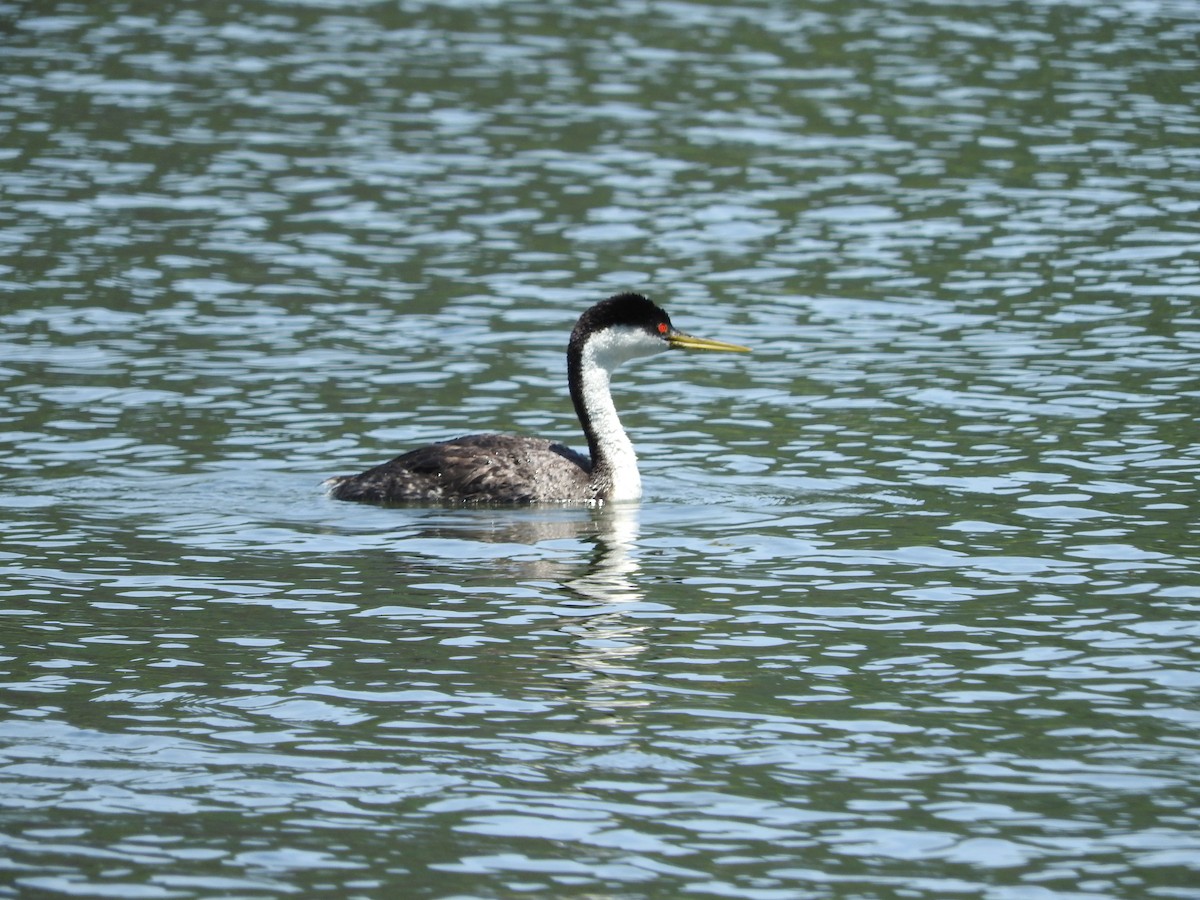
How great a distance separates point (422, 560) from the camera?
14133 millimetres

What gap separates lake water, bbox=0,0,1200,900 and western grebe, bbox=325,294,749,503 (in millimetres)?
334

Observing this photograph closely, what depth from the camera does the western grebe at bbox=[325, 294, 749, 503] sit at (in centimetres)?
1566

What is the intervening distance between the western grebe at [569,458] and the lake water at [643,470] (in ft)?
1.10

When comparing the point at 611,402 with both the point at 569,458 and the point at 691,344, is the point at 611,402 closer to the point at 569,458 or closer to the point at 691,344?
the point at 569,458

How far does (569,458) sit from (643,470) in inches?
30.1

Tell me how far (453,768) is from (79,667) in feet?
8.96

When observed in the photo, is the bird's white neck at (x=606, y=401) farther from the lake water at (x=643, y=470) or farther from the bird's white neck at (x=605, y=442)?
the lake water at (x=643, y=470)

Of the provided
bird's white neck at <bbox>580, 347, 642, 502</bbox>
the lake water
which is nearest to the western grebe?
bird's white neck at <bbox>580, 347, 642, 502</bbox>

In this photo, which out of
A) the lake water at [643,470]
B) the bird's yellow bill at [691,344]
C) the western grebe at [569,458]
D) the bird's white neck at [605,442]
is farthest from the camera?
the bird's yellow bill at [691,344]

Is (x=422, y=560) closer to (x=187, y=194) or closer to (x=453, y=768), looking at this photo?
(x=453, y=768)

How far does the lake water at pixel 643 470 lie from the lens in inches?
376

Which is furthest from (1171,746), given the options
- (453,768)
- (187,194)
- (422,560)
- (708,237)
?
(187,194)

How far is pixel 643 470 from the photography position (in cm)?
1677

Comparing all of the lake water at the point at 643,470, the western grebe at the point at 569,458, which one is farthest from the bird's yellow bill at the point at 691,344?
the lake water at the point at 643,470
